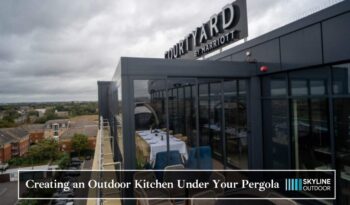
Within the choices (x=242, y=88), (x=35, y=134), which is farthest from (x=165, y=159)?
(x=35, y=134)

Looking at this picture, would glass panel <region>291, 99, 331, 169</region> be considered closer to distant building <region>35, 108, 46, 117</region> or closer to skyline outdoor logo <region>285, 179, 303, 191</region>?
skyline outdoor logo <region>285, 179, 303, 191</region>

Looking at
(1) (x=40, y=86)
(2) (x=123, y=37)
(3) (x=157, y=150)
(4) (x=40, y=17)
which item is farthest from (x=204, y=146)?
(1) (x=40, y=86)

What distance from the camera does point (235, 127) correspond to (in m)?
5.62

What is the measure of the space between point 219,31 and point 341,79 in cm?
414

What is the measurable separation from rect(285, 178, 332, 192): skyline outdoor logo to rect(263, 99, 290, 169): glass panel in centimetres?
36

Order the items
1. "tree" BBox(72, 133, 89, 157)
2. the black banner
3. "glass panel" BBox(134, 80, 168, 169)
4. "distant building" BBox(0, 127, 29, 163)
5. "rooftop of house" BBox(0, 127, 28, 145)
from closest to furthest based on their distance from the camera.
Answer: the black banner → "glass panel" BBox(134, 80, 168, 169) → "tree" BBox(72, 133, 89, 157) → "distant building" BBox(0, 127, 29, 163) → "rooftop of house" BBox(0, 127, 28, 145)

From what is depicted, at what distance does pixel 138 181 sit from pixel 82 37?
10.7 metres

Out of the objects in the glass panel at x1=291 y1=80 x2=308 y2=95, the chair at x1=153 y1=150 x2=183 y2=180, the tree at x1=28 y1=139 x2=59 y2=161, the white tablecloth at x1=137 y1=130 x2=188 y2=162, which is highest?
the glass panel at x1=291 y1=80 x2=308 y2=95

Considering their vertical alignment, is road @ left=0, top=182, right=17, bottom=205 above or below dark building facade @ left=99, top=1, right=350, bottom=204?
below

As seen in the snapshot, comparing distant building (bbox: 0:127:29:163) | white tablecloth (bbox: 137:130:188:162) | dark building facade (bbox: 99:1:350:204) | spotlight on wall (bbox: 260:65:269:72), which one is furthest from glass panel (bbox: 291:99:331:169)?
distant building (bbox: 0:127:29:163)

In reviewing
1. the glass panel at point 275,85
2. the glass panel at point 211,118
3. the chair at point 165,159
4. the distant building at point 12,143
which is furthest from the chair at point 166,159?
the distant building at point 12,143

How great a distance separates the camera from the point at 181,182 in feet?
12.4

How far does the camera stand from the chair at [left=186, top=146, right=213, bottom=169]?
4.98 meters

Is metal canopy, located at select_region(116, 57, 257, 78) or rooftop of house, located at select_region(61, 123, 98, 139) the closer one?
metal canopy, located at select_region(116, 57, 257, 78)
